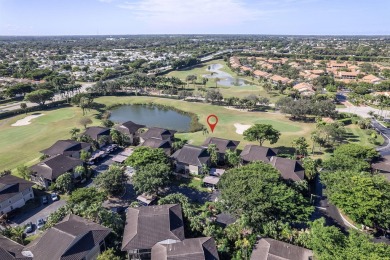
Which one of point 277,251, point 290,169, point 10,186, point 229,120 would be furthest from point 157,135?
point 277,251

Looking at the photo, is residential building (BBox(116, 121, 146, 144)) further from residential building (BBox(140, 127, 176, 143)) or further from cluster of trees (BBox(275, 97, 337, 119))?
cluster of trees (BBox(275, 97, 337, 119))

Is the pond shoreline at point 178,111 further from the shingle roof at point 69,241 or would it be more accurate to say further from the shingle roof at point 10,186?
the shingle roof at point 69,241

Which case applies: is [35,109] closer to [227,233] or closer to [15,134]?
[15,134]

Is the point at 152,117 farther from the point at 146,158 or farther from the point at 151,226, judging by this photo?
the point at 151,226

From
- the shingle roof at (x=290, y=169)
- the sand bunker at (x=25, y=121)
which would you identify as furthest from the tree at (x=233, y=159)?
the sand bunker at (x=25, y=121)

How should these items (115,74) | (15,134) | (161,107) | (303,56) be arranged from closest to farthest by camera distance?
(15,134) → (161,107) → (115,74) → (303,56)

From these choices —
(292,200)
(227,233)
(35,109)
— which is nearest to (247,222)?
(227,233)

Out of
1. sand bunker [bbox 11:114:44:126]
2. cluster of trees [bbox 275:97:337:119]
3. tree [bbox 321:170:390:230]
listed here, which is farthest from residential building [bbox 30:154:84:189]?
cluster of trees [bbox 275:97:337:119]
